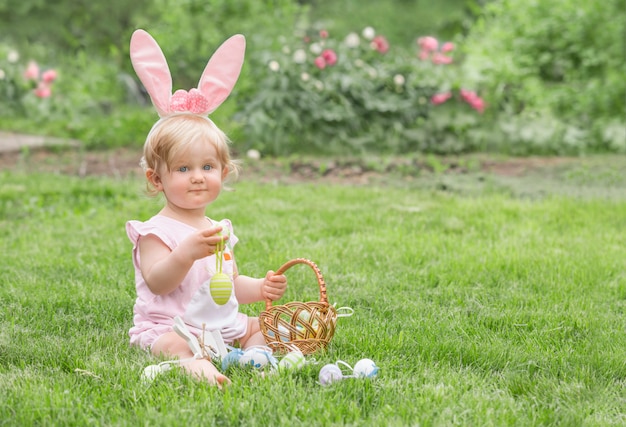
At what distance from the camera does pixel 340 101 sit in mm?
7613

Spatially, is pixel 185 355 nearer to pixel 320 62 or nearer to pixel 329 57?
pixel 320 62

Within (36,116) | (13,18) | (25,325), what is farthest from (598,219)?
(13,18)

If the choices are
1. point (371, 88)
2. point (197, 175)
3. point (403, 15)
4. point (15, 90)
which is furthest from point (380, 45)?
point (403, 15)

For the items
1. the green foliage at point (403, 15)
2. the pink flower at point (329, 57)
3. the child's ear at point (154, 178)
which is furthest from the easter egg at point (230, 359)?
the green foliage at point (403, 15)

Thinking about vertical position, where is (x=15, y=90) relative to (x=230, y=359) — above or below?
above

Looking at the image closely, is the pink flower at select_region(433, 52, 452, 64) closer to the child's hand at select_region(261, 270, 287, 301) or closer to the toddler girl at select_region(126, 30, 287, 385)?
the toddler girl at select_region(126, 30, 287, 385)

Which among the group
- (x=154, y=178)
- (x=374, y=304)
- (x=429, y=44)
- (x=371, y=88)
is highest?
(x=429, y=44)

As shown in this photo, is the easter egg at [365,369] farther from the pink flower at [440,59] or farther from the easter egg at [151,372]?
the pink flower at [440,59]

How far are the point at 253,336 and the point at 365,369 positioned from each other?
1.94 ft

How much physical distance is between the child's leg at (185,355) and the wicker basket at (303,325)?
299mm

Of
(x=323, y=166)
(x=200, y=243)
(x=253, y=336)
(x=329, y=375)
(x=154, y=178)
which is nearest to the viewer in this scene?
(x=329, y=375)

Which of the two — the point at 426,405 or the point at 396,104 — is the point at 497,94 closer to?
the point at 396,104

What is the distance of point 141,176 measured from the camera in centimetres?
657

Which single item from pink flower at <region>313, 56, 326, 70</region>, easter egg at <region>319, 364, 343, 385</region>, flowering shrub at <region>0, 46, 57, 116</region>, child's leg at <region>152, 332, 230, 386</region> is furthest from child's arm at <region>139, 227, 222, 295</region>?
flowering shrub at <region>0, 46, 57, 116</region>
